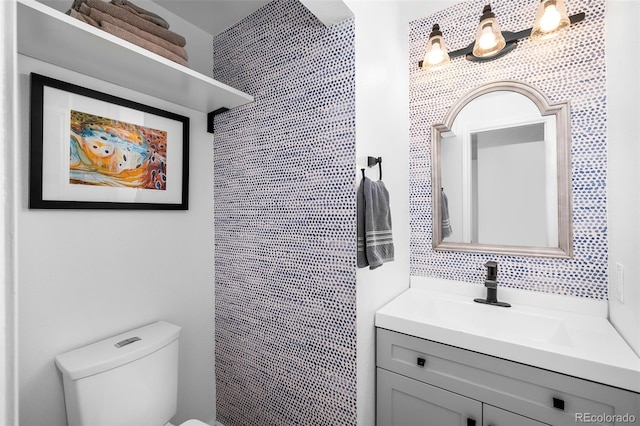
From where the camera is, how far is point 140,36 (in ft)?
3.91

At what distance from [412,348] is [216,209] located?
1.31 m

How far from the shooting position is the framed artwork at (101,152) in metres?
1.15

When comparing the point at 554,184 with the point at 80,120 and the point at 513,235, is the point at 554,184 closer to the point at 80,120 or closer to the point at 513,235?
the point at 513,235

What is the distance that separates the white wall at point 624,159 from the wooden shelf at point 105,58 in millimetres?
1541

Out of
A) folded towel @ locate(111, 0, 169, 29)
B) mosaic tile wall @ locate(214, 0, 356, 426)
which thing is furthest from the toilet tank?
folded towel @ locate(111, 0, 169, 29)

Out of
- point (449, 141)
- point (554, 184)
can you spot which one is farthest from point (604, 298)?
point (449, 141)

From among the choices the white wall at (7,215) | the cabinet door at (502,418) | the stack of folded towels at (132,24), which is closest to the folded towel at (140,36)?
the stack of folded towels at (132,24)

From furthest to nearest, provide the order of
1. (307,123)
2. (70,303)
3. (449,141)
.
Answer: (449,141)
(307,123)
(70,303)

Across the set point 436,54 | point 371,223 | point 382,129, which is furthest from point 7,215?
point 436,54

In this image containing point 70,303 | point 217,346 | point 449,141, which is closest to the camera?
point 70,303

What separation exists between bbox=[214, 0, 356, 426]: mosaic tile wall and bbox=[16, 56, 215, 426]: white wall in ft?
0.37

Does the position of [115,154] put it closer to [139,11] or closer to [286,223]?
[139,11]

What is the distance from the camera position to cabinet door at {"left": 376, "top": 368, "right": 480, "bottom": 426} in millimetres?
1132

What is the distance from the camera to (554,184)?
1.38 m
